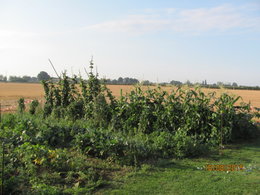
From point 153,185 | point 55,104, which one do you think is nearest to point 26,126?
point 55,104

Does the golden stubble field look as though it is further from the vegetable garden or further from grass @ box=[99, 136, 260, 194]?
grass @ box=[99, 136, 260, 194]

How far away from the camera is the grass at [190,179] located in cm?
452

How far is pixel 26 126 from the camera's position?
7180 millimetres

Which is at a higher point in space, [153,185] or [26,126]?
[26,126]

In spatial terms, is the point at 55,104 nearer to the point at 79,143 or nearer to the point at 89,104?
the point at 89,104

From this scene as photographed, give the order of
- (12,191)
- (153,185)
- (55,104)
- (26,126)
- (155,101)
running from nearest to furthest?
(12,191) < (153,185) < (26,126) < (155,101) < (55,104)

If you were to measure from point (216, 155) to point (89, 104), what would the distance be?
4.60 meters

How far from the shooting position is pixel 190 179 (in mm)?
5000

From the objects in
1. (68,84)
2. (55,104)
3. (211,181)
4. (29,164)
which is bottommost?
(211,181)
